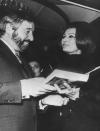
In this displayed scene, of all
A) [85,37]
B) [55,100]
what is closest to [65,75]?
[55,100]

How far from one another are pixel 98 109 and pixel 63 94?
0.20 meters

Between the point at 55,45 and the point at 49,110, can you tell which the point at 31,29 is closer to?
the point at 55,45

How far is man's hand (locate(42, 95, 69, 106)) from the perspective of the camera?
0.97 meters

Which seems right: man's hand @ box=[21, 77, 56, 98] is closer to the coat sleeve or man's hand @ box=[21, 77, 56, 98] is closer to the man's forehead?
the coat sleeve

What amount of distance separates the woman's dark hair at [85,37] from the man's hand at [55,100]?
9.5 inches

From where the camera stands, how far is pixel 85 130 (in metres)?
1.02

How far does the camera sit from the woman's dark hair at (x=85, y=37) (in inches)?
41.2

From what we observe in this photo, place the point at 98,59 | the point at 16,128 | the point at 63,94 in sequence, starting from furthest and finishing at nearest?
the point at 98,59, the point at 63,94, the point at 16,128

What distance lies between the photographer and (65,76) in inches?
38.1

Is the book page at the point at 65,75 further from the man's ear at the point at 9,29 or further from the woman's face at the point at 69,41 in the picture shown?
the man's ear at the point at 9,29

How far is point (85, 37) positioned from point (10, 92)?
1.44 ft

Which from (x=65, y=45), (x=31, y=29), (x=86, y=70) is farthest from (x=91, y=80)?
(x=31, y=29)

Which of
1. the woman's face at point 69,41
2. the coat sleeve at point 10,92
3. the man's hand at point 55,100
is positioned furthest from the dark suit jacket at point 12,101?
the woman's face at point 69,41

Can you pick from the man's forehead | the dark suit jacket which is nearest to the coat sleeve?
the dark suit jacket
